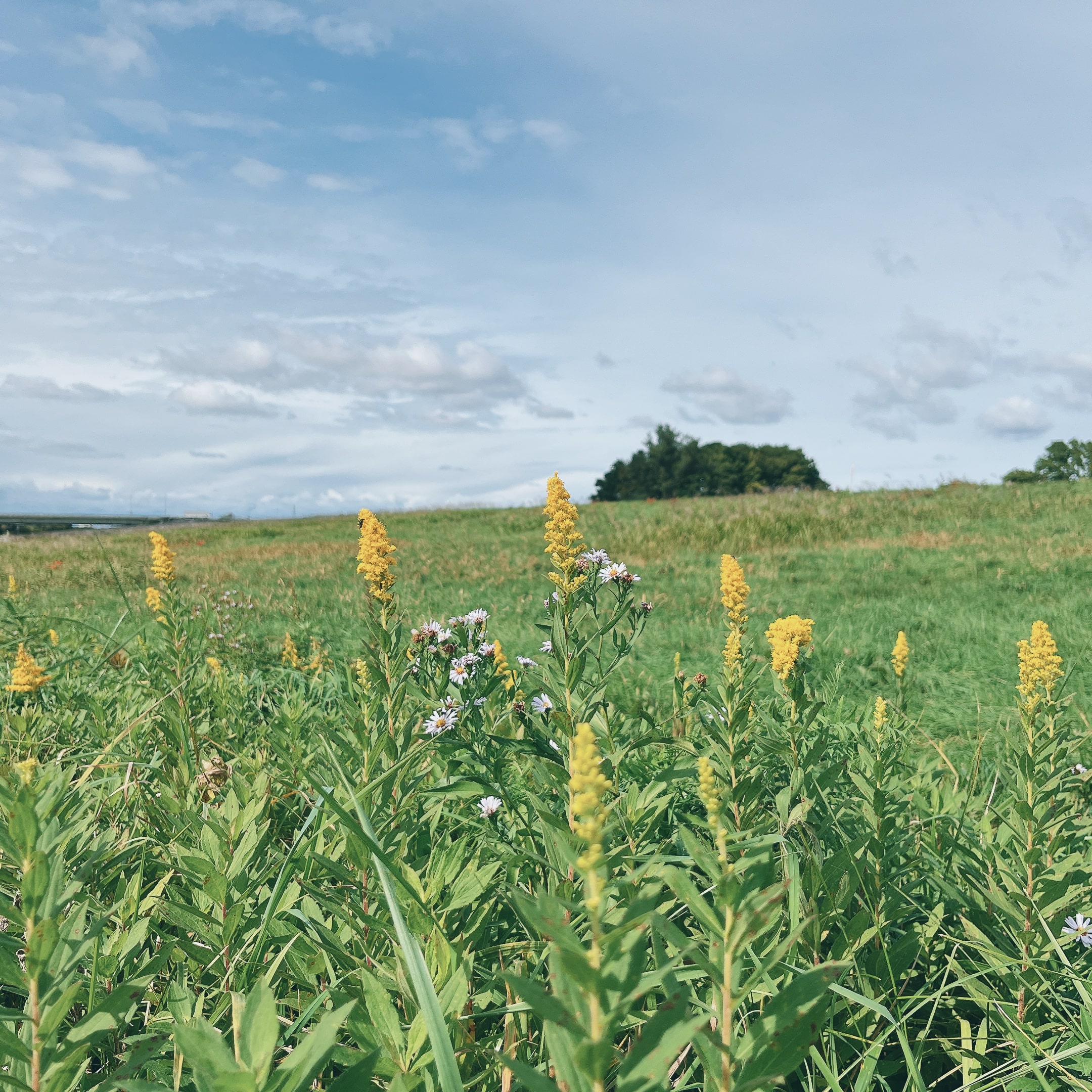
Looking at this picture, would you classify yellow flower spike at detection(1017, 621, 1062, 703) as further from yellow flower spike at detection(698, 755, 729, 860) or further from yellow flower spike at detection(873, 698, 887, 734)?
yellow flower spike at detection(698, 755, 729, 860)

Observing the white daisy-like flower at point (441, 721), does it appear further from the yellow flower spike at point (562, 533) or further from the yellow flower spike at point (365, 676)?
the yellow flower spike at point (562, 533)

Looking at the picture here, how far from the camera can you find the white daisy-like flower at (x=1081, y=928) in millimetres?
1974

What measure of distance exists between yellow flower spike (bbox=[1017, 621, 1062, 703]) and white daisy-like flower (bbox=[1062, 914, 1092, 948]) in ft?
1.90

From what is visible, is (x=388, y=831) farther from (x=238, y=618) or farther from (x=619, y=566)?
(x=238, y=618)

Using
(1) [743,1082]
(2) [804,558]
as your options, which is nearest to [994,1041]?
(1) [743,1082]

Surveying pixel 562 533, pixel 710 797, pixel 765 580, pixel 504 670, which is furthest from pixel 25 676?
pixel 765 580

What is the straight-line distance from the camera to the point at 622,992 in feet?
2.40

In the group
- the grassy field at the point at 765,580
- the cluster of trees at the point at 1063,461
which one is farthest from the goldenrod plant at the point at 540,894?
the cluster of trees at the point at 1063,461

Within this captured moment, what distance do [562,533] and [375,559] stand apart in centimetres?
54

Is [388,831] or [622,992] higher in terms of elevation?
[622,992]

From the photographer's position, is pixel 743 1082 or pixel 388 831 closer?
pixel 743 1082

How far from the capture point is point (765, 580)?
10.2m

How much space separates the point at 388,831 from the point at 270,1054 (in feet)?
2.98

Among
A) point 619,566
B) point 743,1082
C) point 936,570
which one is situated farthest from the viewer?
point 936,570
